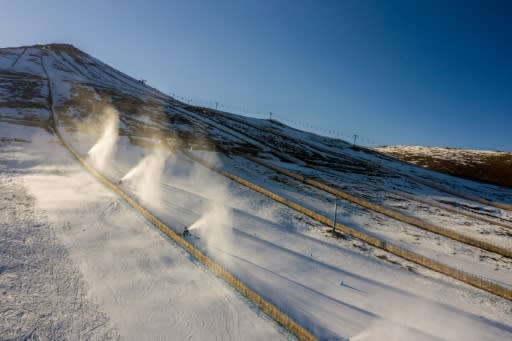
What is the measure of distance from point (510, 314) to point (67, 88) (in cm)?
4621

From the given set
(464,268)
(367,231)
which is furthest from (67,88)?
(464,268)

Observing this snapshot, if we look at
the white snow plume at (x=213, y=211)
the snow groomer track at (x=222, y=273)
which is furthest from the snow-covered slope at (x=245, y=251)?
the snow groomer track at (x=222, y=273)

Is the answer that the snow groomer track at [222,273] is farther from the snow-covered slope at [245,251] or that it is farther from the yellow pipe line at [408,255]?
the yellow pipe line at [408,255]

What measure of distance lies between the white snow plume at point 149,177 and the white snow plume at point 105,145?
1.60 meters

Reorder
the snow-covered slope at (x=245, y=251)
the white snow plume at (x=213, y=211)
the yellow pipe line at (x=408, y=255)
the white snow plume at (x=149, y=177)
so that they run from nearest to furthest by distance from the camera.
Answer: the snow-covered slope at (x=245, y=251)
the yellow pipe line at (x=408, y=255)
the white snow plume at (x=213, y=211)
the white snow plume at (x=149, y=177)

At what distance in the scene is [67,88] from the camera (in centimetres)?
3600

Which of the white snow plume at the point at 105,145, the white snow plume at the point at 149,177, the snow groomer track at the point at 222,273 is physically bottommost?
the snow groomer track at the point at 222,273

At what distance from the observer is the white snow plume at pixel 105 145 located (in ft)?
42.4

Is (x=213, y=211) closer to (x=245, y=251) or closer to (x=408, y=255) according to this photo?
(x=245, y=251)

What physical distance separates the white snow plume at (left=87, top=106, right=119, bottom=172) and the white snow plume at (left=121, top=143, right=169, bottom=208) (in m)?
1.60

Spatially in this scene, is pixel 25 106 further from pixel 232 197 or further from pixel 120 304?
pixel 120 304

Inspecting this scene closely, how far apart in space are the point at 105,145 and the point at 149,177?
601cm

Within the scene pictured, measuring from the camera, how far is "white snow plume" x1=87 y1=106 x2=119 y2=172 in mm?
12914

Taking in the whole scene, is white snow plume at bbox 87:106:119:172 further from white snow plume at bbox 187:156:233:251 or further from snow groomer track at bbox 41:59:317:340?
white snow plume at bbox 187:156:233:251
